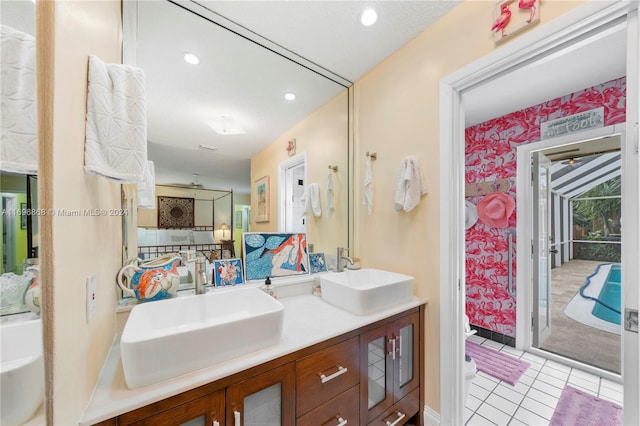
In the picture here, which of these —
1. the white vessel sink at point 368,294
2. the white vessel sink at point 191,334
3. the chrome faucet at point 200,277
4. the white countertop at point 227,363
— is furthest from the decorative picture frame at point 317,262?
the chrome faucet at point 200,277

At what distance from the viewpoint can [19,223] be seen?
1.62 ft

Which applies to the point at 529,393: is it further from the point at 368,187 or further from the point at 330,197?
the point at 330,197

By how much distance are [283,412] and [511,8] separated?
6.99 feet

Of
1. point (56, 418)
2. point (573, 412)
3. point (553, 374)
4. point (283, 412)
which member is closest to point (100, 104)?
point (56, 418)

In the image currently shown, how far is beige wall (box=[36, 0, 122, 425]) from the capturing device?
0.54 meters

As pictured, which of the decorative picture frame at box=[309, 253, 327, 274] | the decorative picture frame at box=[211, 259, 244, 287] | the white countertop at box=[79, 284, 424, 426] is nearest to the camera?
the white countertop at box=[79, 284, 424, 426]

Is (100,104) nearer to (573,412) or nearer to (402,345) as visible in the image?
(402,345)

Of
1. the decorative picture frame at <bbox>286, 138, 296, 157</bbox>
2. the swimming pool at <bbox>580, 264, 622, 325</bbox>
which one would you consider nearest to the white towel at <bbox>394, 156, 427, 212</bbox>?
the decorative picture frame at <bbox>286, 138, 296, 157</bbox>

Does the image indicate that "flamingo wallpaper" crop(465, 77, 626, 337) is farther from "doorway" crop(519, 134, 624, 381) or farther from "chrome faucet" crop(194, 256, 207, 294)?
"chrome faucet" crop(194, 256, 207, 294)

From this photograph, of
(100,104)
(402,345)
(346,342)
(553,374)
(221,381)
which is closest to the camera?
(100,104)

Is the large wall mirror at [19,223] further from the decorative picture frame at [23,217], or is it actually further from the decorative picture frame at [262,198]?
the decorative picture frame at [262,198]

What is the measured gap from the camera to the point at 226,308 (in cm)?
130

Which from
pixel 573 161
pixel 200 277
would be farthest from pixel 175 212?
pixel 573 161

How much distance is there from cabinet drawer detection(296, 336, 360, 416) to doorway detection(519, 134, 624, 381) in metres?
2.26
